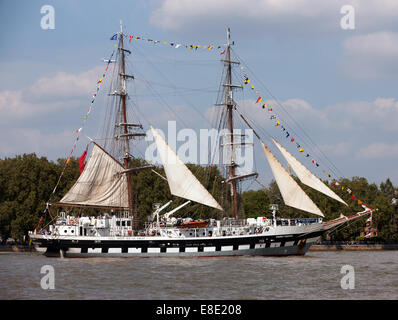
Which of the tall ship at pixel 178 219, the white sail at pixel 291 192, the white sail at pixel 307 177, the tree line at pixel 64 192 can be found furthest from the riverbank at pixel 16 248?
the white sail at pixel 307 177

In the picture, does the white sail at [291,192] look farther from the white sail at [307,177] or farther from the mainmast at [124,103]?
the mainmast at [124,103]

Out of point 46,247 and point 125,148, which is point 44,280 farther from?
point 125,148

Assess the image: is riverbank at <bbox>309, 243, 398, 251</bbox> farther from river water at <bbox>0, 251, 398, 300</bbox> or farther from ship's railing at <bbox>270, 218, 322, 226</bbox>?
river water at <bbox>0, 251, 398, 300</bbox>

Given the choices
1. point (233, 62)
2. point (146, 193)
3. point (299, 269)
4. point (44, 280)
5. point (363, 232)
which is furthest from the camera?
point (363, 232)

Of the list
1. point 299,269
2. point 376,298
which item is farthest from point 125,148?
point 376,298

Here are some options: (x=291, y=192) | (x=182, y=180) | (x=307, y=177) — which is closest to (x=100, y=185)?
(x=182, y=180)

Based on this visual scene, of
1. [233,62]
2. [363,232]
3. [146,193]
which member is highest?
[233,62]

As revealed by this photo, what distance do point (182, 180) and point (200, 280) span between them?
2583cm

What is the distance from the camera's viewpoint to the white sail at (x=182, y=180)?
2689 inches

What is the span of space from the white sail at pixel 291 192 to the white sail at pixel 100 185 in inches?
725

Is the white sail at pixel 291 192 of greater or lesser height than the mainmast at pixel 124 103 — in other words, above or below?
below
